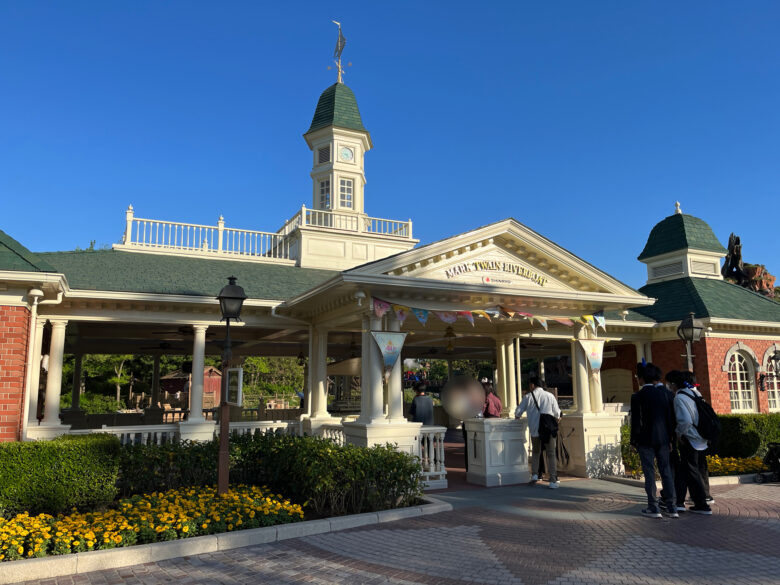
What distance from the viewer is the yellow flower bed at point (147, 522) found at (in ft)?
19.7

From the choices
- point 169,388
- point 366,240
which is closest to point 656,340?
point 366,240

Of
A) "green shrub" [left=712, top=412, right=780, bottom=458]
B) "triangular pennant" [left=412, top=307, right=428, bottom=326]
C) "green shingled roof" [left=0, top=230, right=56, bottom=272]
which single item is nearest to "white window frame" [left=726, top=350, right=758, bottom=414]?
"green shrub" [left=712, top=412, right=780, bottom=458]

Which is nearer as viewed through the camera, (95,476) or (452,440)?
(95,476)

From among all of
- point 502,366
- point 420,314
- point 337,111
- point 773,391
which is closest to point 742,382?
point 773,391

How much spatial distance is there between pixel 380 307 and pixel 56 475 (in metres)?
5.60

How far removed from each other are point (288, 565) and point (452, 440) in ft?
49.0

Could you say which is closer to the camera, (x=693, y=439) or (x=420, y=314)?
(x=693, y=439)

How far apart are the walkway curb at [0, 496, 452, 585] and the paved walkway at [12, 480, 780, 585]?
15 centimetres

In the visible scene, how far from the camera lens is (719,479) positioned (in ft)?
35.3

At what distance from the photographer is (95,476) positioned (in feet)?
26.6

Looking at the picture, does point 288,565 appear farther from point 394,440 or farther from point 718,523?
point 718,523

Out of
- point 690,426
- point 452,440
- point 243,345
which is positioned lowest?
point 452,440

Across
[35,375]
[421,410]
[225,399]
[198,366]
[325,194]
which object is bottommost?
[421,410]

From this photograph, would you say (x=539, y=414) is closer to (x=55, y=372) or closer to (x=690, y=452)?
(x=690, y=452)
